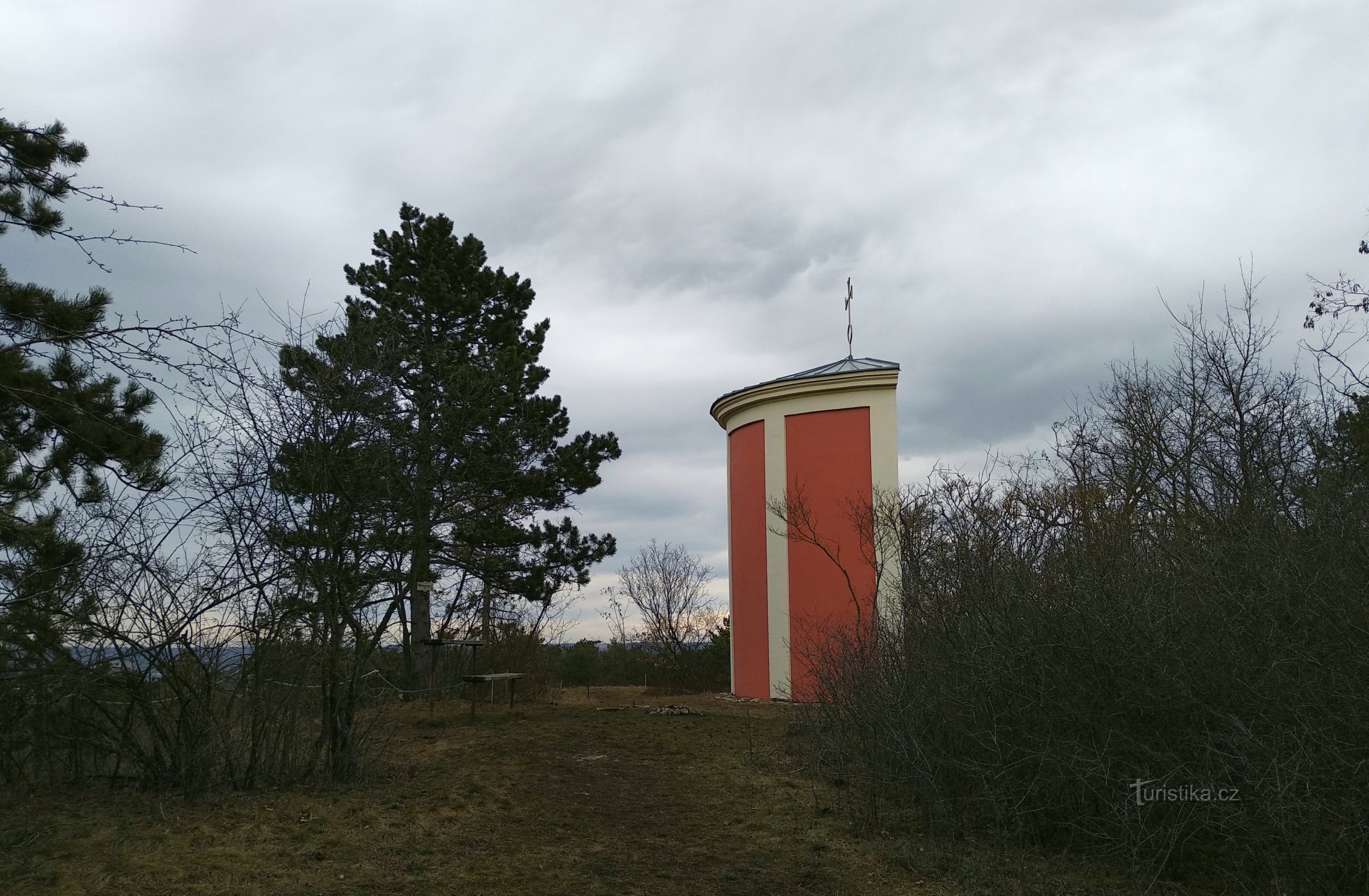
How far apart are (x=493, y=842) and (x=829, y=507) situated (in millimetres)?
10629

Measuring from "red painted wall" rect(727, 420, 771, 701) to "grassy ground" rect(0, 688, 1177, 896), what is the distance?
7836mm

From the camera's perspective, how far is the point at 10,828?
5.16 metres

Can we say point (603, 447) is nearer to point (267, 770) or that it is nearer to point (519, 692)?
point (519, 692)

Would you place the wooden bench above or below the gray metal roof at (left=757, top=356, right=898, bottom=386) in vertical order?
below

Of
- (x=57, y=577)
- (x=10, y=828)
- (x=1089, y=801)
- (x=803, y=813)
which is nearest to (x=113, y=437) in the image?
(x=57, y=577)

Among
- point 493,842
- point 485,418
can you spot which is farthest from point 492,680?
point 493,842

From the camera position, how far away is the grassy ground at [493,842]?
4.89 meters

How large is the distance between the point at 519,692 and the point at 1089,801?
38.1 ft

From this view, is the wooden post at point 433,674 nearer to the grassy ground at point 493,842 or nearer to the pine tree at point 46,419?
the grassy ground at point 493,842

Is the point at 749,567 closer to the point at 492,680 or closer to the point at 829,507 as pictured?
the point at 829,507

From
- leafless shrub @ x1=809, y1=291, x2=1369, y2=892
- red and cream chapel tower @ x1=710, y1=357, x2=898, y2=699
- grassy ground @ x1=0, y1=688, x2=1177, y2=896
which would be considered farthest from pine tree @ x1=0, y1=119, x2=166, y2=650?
red and cream chapel tower @ x1=710, y1=357, x2=898, y2=699

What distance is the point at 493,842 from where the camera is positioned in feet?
20.0

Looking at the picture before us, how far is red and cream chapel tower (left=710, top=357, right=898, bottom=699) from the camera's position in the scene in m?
15.7

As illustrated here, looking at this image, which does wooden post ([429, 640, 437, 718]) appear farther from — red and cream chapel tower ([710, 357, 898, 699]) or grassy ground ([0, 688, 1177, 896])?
red and cream chapel tower ([710, 357, 898, 699])
